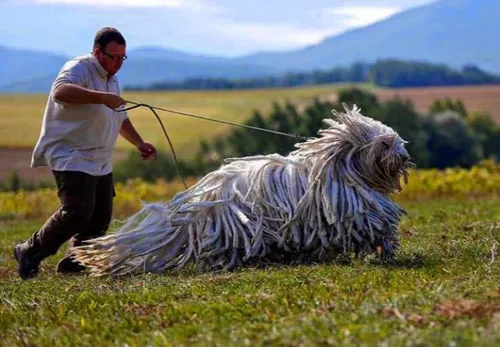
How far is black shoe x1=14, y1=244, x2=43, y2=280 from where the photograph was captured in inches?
329

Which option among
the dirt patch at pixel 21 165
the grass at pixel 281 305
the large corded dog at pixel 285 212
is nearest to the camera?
the grass at pixel 281 305

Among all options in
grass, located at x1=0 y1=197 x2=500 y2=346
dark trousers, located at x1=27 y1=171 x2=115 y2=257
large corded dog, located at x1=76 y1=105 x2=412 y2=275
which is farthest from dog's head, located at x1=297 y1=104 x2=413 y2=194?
dark trousers, located at x1=27 y1=171 x2=115 y2=257

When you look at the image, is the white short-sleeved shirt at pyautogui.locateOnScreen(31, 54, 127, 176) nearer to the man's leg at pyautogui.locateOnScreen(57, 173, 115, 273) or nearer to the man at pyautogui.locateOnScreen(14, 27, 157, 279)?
the man at pyautogui.locateOnScreen(14, 27, 157, 279)

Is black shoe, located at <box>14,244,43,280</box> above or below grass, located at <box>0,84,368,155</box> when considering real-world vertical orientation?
above

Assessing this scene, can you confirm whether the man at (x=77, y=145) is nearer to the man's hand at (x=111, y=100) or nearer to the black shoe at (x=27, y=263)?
the black shoe at (x=27, y=263)

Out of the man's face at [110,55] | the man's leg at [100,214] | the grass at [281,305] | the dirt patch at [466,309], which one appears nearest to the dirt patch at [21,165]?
the man's leg at [100,214]

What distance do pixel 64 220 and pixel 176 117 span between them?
6501 cm

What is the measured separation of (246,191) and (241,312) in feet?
8.35

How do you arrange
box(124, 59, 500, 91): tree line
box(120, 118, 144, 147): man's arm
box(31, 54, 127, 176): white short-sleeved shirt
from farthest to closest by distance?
box(124, 59, 500, 91): tree line, box(120, 118, 144, 147): man's arm, box(31, 54, 127, 176): white short-sleeved shirt

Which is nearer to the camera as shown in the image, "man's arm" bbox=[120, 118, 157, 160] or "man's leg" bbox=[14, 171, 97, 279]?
"man's leg" bbox=[14, 171, 97, 279]

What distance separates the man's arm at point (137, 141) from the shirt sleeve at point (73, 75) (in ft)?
2.83

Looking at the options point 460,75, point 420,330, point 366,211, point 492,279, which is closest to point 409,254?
point 366,211

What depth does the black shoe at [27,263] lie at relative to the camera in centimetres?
836

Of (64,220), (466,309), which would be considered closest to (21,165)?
(64,220)
